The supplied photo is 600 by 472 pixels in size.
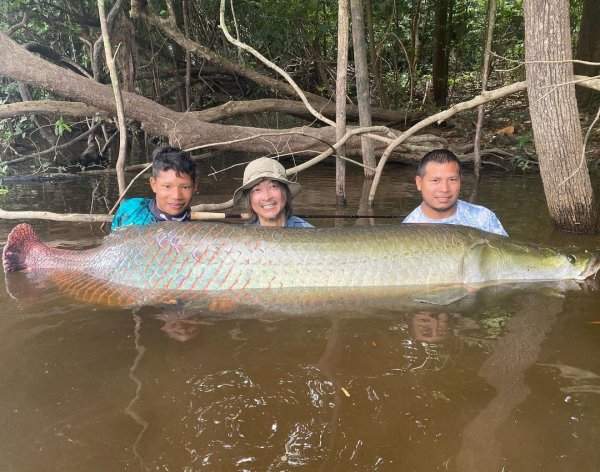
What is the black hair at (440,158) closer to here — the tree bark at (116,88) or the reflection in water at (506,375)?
the reflection in water at (506,375)

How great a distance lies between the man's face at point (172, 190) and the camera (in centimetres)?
380

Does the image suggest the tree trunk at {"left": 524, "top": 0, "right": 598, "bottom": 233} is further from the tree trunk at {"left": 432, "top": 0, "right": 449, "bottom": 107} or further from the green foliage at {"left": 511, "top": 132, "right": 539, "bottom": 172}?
the tree trunk at {"left": 432, "top": 0, "right": 449, "bottom": 107}

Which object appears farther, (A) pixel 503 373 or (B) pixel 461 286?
(B) pixel 461 286

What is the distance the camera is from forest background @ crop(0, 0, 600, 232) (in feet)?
15.4

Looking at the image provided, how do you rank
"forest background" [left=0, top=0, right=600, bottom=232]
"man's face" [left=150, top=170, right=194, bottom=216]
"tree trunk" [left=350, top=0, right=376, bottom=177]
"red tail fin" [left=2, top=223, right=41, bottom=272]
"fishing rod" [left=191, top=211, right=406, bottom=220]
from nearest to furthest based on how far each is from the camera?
"red tail fin" [left=2, top=223, right=41, bottom=272], "man's face" [left=150, top=170, right=194, bottom=216], "forest background" [left=0, top=0, right=600, bottom=232], "fishing rod" [left=191, top=211, right=406, bottom=220], "tree trunk" [left=350, top=0, right=376, bottom=177]

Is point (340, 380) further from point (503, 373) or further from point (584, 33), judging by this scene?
point (584, 33)

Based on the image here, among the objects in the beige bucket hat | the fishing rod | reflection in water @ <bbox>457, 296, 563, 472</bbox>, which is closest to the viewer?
reflection in water @ <bbox>457, 296, 563, 472</bbox>

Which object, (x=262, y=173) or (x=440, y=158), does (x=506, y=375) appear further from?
(x=262, y=173)

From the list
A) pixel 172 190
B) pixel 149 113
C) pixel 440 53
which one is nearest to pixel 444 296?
pixel 172 190

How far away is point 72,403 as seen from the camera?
2115mm

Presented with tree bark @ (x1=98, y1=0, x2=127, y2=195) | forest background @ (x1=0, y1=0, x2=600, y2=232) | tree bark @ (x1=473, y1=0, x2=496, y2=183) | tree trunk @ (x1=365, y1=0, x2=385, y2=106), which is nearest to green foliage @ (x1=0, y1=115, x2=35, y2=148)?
forest background @ (x1=0, y1=0, x2=600, y2=232)

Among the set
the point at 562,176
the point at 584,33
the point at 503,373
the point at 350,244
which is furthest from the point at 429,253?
the point at 584,33

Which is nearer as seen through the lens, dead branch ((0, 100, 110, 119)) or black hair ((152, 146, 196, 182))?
black hair ((152, 146, 196, 182))

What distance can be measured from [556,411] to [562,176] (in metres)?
3.24
